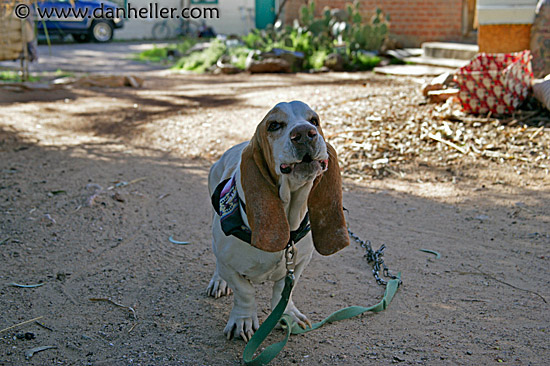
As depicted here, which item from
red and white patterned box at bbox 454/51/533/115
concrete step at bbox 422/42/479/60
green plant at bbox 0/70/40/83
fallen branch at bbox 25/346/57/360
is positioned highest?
concrete step at bbox 422/42/479/60

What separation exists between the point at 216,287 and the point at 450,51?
9513 millimetres

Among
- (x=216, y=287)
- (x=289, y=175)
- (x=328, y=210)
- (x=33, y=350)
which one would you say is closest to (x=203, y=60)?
(x=216, y=287)

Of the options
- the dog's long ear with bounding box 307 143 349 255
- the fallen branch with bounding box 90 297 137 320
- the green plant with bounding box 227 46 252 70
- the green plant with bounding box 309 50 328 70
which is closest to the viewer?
the dog's long ear with bounding box 307 143 349 255

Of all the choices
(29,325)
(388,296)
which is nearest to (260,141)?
(388,296)

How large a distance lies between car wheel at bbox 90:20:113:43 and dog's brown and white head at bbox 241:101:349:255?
23038mm

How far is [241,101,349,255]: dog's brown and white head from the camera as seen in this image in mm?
2436

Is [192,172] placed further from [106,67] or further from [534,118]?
[106,67]

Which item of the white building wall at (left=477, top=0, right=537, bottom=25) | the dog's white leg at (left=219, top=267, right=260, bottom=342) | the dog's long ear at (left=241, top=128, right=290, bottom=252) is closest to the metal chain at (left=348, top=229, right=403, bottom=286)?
the dog's white leg at (left=219, top=267, right=260, bottom=342)

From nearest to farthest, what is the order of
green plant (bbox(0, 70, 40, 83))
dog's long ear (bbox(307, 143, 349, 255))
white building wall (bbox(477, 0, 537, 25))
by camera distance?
dog's long ear (bbox(307, 143, 349, 255)), white building wall (bbox(477, 0, 537, 25)), green plant (bbox(0, 70, 40, 83))

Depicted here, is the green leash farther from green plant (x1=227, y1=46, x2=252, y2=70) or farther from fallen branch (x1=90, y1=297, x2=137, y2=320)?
green plant (x1=227, y1=46, x2=252, y2=70)

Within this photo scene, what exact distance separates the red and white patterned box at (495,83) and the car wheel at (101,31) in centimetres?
1989

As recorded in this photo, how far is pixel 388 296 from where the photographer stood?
351cm

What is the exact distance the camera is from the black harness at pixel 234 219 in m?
2.76

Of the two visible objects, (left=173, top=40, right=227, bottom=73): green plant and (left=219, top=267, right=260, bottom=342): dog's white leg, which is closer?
(left=219, top=267, right=260, bottom=342): dog's white leg
